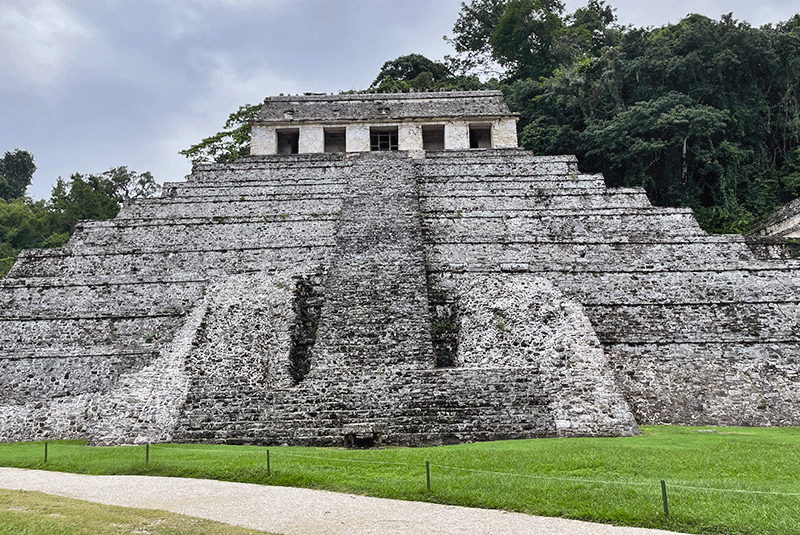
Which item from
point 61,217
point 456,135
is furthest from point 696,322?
point 61,217

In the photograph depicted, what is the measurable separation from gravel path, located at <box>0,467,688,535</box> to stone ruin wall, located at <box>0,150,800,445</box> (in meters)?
2.33

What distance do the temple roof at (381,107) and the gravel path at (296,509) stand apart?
21.9 m

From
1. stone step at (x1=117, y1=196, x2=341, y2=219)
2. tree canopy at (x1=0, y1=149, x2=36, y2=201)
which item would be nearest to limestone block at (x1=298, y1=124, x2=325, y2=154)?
stone step at (x1=117, y1=196, x2=341, y2=219)

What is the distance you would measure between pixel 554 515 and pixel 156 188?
3771cm

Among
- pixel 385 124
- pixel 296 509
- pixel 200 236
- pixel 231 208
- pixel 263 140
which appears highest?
pixel 385 124

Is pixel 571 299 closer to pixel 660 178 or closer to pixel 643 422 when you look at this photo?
pixel 643 422

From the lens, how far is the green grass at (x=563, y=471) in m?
5.39

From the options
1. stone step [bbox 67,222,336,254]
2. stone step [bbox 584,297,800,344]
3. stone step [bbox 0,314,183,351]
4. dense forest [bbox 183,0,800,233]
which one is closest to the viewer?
stone step [bbox 584,297,800,344]

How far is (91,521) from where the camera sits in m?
5.49

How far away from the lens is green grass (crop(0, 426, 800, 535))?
5.39m

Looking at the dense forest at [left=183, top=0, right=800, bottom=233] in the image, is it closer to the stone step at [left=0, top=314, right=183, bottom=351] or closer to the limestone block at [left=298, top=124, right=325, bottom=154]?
the limestone block at [left=298, top=124, right=325, bottom=154]

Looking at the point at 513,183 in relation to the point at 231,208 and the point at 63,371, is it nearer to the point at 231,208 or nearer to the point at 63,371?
the point at 231,208

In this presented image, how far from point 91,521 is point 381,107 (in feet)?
Result: 80.6

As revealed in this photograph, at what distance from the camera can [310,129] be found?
27.0 metres
